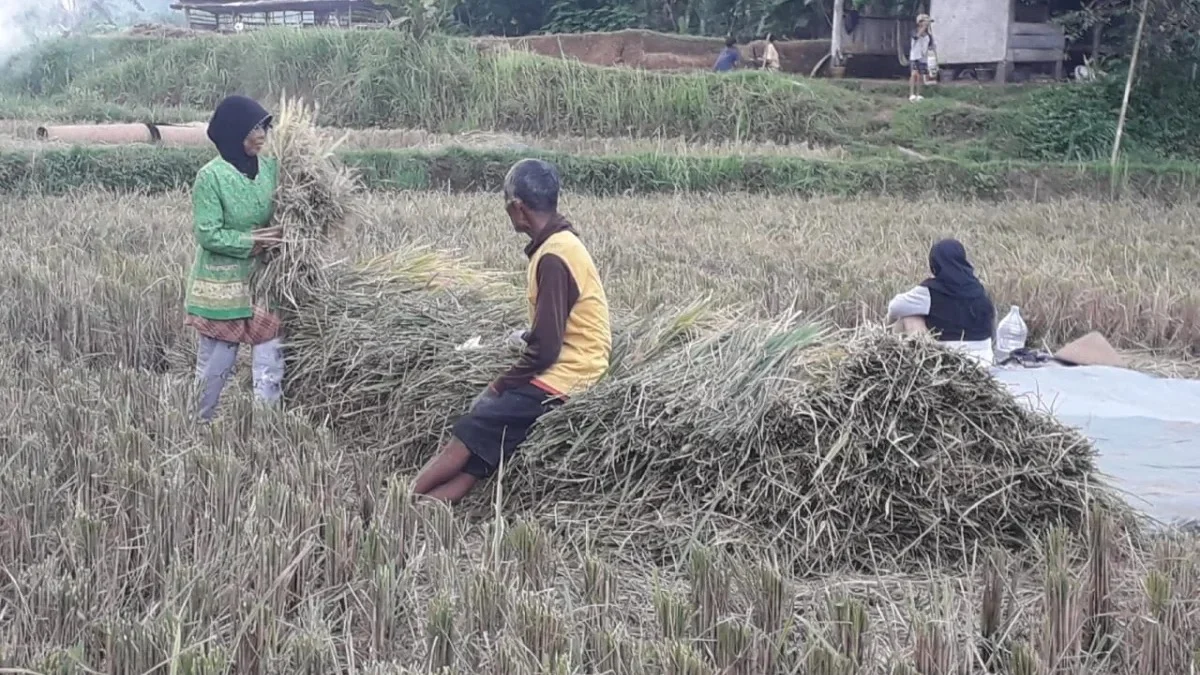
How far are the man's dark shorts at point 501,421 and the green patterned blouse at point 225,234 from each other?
1.30m

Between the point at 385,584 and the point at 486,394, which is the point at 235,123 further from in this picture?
the point at 385,584

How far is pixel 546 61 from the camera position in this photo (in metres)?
18.1

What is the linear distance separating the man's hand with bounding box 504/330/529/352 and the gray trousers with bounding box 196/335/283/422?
0.97 m

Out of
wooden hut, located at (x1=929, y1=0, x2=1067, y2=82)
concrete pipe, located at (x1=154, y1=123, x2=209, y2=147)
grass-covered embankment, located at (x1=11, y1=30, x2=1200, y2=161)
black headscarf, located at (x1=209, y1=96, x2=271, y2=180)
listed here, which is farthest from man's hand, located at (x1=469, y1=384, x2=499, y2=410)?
wooden hut, located at (x1=929, y1=0, x2=1067, y2=82)

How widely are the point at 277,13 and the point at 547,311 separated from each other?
31.1 m

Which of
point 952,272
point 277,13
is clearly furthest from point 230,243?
point 277,13

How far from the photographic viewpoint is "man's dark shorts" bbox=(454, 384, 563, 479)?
4.22 m

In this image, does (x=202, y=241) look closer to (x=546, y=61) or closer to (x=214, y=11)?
(x=546, y=61)

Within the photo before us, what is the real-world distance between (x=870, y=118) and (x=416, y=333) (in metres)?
14.0

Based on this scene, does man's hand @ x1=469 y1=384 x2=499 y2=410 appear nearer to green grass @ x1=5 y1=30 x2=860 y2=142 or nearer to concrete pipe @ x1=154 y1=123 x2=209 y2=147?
concrete pipe @ x1=154 y1=123 x2=209 y2=147

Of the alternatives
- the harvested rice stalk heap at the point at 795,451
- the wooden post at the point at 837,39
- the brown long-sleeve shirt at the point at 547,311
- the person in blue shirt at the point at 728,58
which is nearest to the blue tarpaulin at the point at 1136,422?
the harvested rice stalk heap at the point at 795,451

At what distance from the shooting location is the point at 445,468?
4246 mm

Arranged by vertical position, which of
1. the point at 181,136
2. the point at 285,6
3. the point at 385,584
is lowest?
the point at 385,584

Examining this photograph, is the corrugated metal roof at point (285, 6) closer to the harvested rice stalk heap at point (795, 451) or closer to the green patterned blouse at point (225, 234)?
the green patterned blouse at point (225, 234)
